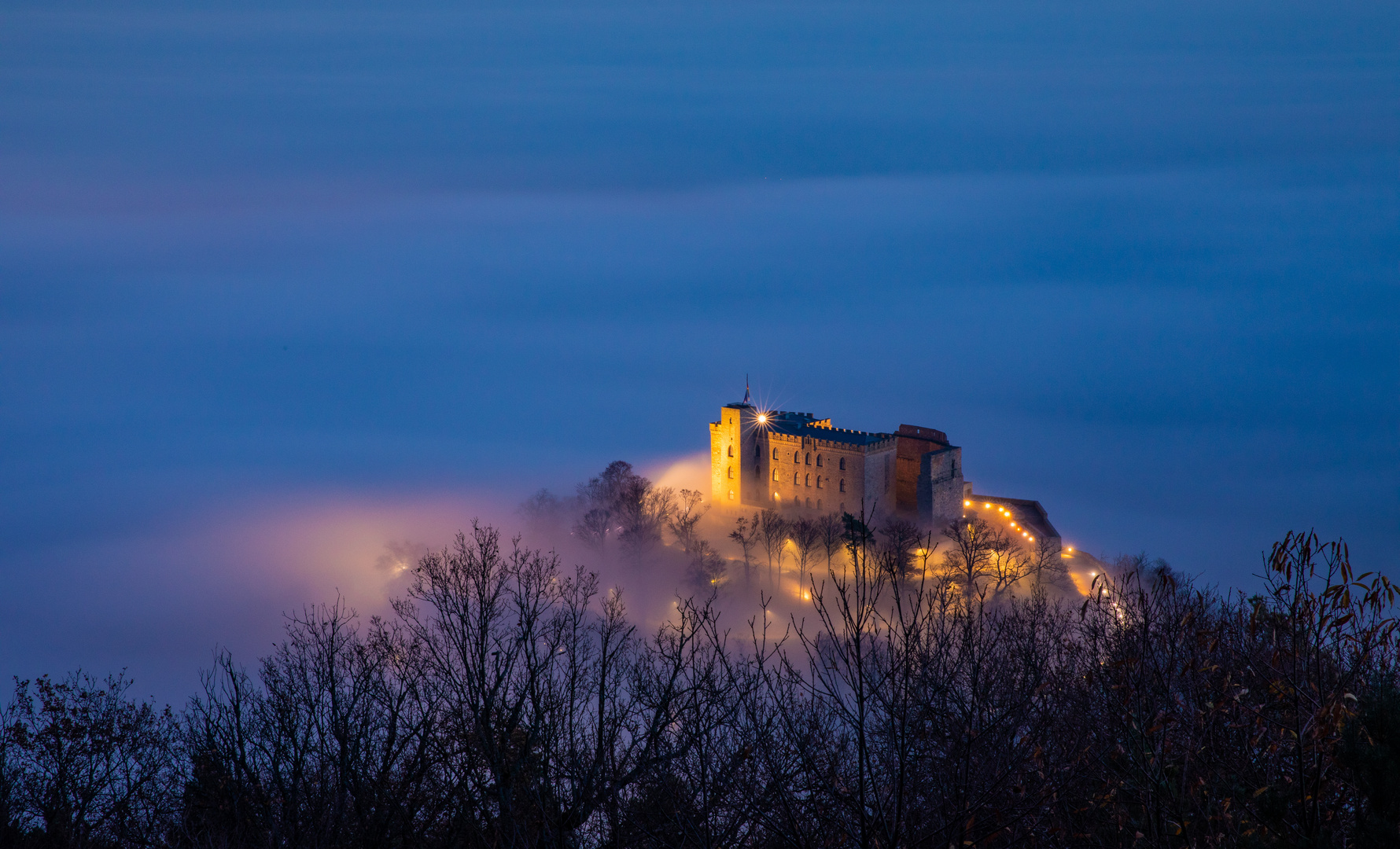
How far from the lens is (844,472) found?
238ft

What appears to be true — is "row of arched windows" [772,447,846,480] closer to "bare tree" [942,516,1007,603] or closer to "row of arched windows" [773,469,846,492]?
"row of arched windows" [773,469,846,492]

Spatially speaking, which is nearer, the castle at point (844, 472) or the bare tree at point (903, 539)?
the bare tree at point (903, 539)

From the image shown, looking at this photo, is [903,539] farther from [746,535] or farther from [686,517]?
[686,517]

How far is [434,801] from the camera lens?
627 inches

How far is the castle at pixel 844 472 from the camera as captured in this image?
7200 centimetres

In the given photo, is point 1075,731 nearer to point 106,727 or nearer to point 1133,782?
point 1133,782

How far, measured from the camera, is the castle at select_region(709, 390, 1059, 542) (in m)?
72.0

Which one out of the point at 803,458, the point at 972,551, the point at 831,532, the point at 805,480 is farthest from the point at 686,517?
the point at 972,551

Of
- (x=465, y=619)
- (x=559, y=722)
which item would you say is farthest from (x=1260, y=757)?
(x=465, y=619)

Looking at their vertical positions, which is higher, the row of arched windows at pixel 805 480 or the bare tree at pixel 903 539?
the row of arched windows at pixel 805 480

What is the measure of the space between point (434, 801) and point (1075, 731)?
996cm

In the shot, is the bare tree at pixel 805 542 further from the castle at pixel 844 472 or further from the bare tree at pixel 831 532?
the castle at pixel 844 472

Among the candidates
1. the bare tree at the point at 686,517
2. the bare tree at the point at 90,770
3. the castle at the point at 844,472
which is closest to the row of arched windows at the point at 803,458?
the castle at the point at 844,472

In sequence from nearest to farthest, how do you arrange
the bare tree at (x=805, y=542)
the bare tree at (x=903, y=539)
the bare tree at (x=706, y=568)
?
the bare tree at (x=903, y=539) < the bare tree at (x=805, y=542) < the bare tree at (x=706, y=568)
